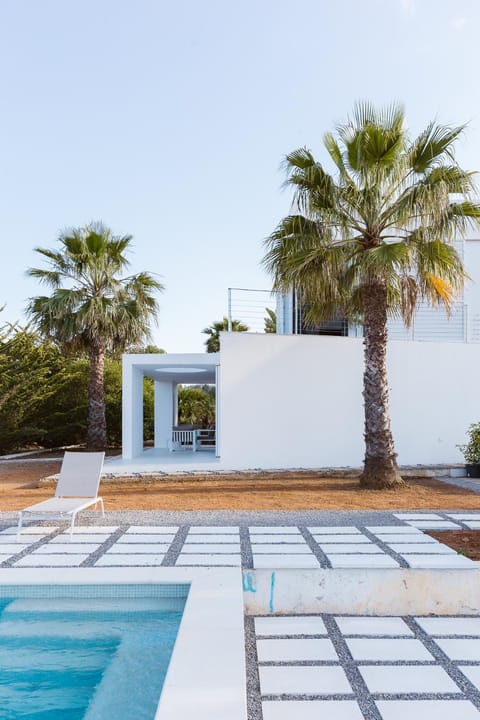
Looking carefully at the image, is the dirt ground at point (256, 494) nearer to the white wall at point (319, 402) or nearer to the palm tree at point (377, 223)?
the white wall at point (319, 402)

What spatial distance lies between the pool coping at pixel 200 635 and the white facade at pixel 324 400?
8.28 meters

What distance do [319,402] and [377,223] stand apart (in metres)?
4.73

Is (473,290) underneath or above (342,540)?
above

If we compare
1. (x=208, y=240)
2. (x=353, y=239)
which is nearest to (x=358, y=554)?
(x=353, y=239)

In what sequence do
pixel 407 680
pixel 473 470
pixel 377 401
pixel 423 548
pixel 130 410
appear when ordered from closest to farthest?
pixel 407 680 → pixel 423 548 → pixel 377 401 → pixel 473 470 → pixel 130 410

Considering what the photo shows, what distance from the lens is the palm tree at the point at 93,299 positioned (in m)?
17.4

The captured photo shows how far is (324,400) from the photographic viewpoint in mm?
14211

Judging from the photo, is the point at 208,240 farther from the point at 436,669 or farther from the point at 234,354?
the point at 436,669

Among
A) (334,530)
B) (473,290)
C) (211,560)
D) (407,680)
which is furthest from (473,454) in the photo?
(407,680)

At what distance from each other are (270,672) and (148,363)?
39.0 feet

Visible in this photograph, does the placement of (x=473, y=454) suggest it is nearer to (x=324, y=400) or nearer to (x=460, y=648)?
(x=324, y=400)

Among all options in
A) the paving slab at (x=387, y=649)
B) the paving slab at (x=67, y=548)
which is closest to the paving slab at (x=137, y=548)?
the paving slab at (x=67, y=548)

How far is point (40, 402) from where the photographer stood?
71.7 ft

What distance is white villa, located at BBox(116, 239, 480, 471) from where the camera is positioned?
45.7 ft
